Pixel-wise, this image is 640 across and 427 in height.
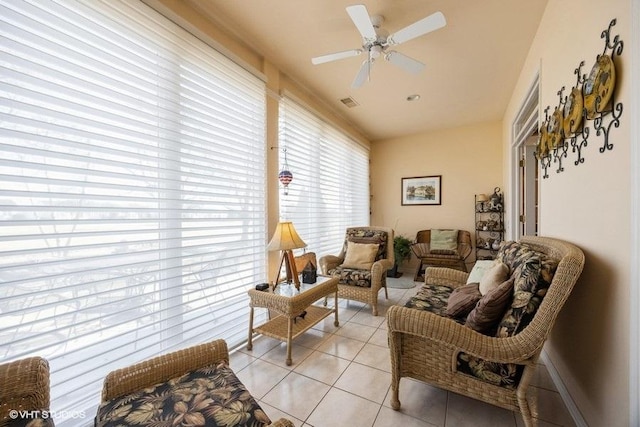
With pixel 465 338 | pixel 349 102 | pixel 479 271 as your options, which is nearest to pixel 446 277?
pixel 479 271

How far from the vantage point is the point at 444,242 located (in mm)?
4355

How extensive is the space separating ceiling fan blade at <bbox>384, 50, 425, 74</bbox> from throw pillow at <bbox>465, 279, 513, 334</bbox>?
1.76 m

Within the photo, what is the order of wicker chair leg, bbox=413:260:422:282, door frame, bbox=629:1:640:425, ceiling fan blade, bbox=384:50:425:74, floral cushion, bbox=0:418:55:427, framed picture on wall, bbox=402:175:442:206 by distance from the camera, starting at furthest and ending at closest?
framed picture on wall, bbox=402:175:442:206 < wicker chair leg, bbox=413:260:422:282 < ceiling fan blade, bbox=384:50:425:74 < door frame, bbox=629:1:640:425 < floral cushion, bbox=0:418:55:427

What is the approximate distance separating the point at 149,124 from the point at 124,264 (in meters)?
0.89

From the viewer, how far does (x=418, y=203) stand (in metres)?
4.88

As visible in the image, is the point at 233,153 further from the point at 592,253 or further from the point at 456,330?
the point at 592,253

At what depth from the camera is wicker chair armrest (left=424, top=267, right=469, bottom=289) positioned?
2.34m

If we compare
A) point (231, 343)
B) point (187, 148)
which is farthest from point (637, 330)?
point (187, 148)

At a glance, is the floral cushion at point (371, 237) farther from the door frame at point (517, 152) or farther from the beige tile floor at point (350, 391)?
the door frame at point (517, 152)

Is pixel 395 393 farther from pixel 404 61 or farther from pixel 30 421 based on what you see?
pixel 404 61

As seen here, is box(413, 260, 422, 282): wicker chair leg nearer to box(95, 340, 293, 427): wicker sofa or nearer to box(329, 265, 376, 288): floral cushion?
box(329, 265, 376, 288): floral cushion

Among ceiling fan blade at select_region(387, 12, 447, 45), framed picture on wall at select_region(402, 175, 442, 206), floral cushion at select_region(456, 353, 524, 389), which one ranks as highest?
ceiling fan blade at select_region(387, 12, 447, 45)

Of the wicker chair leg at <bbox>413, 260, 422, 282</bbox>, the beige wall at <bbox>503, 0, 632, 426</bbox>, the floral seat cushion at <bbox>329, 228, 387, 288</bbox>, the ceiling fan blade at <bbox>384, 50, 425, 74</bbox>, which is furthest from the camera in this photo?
the wicker chair leg at <bbox>413, 260, 422, 282</bbox>

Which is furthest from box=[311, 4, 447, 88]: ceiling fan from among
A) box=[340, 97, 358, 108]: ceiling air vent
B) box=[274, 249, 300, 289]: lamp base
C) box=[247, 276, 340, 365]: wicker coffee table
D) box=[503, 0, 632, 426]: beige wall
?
box=[247, 276, 340, 365]: wicker coffee table
